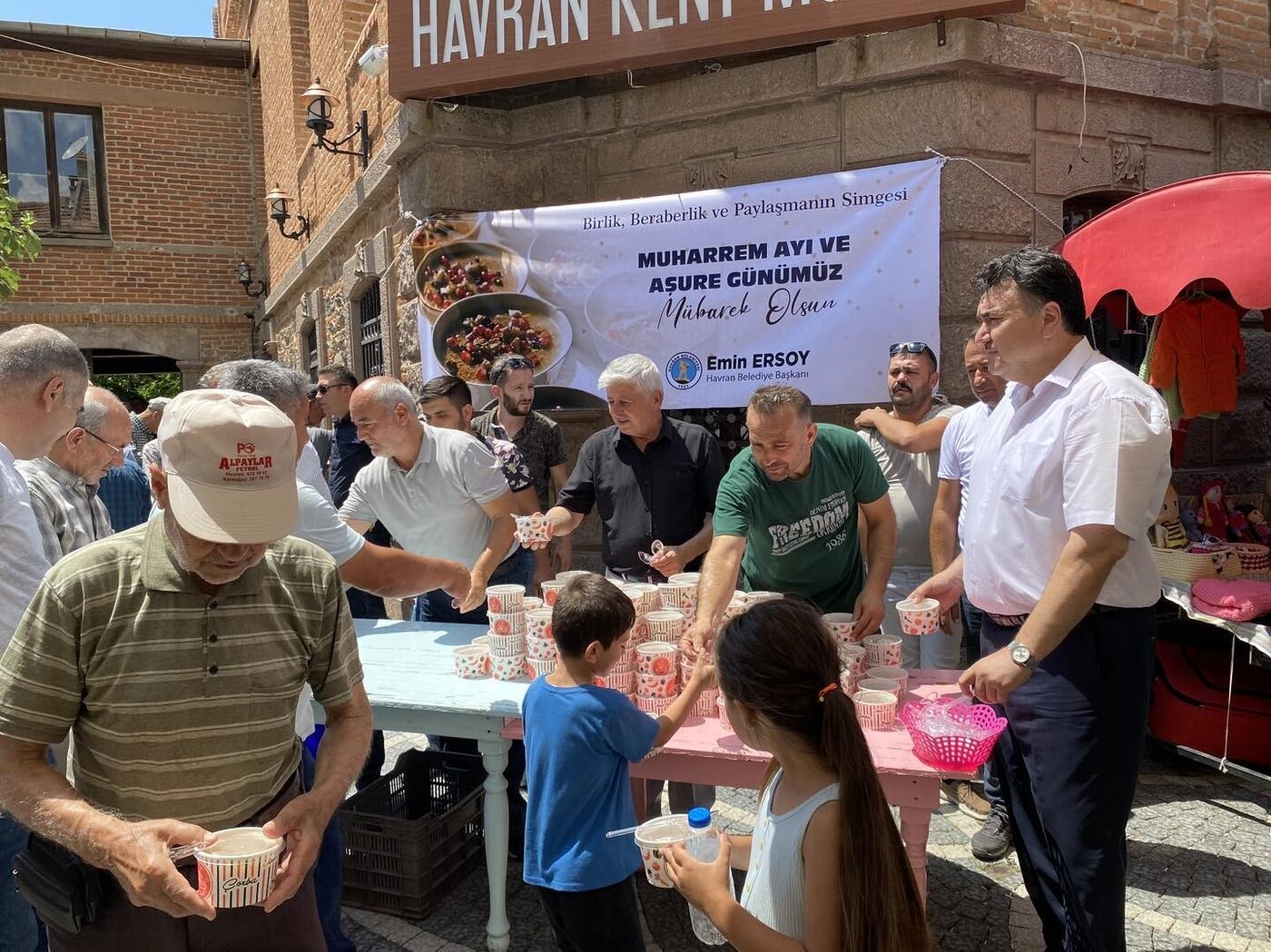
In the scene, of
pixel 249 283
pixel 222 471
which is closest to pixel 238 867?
pixel 222 471

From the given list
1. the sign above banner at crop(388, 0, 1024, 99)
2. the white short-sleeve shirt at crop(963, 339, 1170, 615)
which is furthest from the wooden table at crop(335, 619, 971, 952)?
the sign above banner at crop(388, 0, 1024, 99)

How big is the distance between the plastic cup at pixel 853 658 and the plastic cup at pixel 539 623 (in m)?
0.94

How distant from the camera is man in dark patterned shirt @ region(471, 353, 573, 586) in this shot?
16.8 ft

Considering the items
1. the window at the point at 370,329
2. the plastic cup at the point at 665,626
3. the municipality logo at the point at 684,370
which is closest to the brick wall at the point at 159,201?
the window at the point at 370,329

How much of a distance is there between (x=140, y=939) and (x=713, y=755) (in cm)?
150

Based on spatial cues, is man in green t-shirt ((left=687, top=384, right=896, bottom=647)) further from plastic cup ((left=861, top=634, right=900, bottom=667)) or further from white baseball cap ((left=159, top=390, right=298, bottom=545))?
white baseball cap ((left=159, top=390, right=298, bottom=545))

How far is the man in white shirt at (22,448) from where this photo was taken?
2244 millimetres

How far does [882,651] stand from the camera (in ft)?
9.64

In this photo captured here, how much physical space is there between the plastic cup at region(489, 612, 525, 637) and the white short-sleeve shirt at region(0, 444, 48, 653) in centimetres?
133

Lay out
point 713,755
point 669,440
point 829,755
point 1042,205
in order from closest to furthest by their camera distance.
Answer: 1. point 829,755
2. point 713,755
3. point 669,440
4. point 1042,205

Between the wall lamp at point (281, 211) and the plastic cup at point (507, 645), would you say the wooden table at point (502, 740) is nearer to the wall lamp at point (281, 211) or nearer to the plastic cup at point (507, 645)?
the plastic cup at point (507, 645)

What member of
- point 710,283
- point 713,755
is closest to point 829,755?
point 713,755

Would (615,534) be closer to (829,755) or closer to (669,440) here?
(669,440)

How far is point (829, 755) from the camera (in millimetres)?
1606
